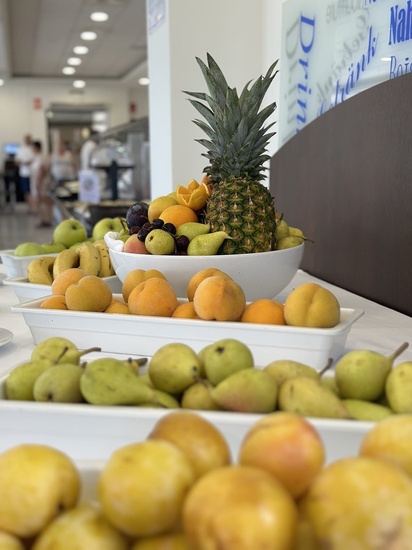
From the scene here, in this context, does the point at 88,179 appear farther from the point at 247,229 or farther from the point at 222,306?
the point at 222,306

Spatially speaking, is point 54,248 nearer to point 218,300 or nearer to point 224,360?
point 218,300

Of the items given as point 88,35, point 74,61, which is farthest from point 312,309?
point 74,61

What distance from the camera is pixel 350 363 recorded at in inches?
25.1

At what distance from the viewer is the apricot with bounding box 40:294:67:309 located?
3.35 ft

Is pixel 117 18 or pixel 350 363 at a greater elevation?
pixel 117 18

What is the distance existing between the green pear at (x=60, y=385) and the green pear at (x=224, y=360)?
14cm

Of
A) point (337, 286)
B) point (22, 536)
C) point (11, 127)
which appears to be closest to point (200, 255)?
point (337, 286)

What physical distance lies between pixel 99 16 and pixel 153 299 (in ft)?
→ 24.3

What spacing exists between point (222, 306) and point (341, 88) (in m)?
1.32

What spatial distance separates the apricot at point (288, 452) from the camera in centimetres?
40

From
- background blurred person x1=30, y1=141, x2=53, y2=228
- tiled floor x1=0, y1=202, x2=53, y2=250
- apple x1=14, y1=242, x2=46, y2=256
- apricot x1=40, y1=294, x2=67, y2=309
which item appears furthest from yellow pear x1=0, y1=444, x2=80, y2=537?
background blurred person x1=30, y1=141, x2=53, y2=228

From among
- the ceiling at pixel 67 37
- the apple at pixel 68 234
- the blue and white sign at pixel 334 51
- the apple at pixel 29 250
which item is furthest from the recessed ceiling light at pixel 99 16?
the apple at pixel 29 250

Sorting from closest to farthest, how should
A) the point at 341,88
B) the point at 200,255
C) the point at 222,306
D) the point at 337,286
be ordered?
the point at 222,306 < the point at 200,255 < the point at 337,286 < the point at 341,88

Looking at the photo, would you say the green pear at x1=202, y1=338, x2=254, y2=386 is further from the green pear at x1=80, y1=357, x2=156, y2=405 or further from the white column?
the white column
